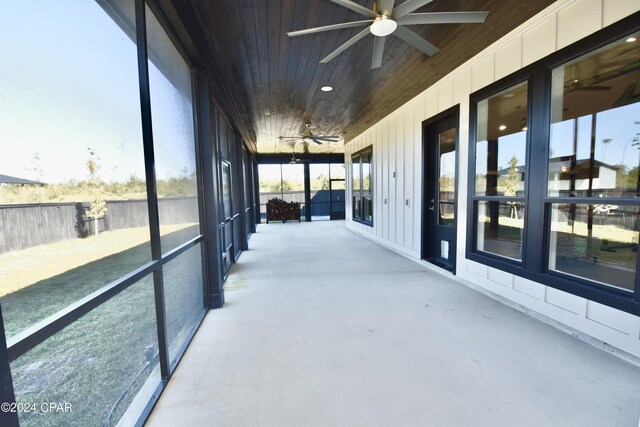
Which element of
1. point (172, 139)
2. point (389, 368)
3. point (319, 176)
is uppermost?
point (319, 176)

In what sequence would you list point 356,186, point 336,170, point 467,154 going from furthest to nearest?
point 336,170 < point 356,186 < point 467,154

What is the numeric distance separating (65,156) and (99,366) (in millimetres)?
974

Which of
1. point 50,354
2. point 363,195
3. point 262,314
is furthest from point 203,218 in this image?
point 363,195

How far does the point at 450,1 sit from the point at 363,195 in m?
5.77

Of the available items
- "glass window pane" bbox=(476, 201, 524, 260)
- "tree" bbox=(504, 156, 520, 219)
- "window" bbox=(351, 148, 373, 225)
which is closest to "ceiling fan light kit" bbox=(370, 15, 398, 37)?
"tree" bbox=(504, 156, 520, 219)

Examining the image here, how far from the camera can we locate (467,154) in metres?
3.72

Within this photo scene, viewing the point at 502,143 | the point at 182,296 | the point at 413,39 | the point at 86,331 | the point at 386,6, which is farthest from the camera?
the point at 502,143

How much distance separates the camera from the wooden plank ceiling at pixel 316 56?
2475 millimetres

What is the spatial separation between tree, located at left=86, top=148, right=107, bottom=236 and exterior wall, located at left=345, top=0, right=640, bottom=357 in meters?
3.57

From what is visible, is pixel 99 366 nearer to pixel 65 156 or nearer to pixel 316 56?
pixel 65 156

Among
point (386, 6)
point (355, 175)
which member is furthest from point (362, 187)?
point (386, 6)

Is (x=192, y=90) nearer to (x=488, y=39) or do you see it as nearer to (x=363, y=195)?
(x=488, y=39)

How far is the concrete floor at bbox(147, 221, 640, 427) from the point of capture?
1.59 metres

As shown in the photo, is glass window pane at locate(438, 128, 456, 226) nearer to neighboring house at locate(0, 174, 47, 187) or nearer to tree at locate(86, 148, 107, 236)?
tree at locate(86, 148, 107, 236)
